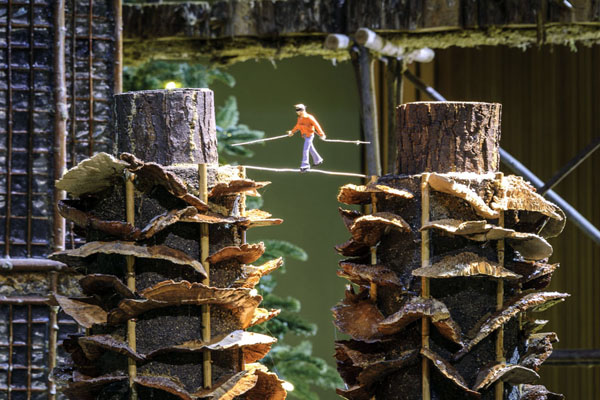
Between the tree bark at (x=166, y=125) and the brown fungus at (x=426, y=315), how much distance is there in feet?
1.94

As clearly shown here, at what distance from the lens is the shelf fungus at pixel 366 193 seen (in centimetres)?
220

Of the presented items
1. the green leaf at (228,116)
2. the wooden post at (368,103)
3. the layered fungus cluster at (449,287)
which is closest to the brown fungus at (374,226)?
the layered fungus cluster at (449,287)

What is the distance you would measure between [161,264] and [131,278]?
76 millimetres

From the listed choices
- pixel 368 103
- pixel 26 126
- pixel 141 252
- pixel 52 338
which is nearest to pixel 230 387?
pixel 141 252

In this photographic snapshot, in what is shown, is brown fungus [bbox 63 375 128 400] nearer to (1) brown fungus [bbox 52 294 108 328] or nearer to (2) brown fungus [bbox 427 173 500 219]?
(1) brown fungus [bbox 52 294 108 328]

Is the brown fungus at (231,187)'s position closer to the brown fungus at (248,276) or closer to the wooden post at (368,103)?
the brown fungus at (248,276)

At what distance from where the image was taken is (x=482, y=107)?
225cm

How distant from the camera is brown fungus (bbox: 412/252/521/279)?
2129mm

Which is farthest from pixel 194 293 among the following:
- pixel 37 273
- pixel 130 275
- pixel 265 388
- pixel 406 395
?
pixel 37 273

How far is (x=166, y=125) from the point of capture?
2248 millimetres

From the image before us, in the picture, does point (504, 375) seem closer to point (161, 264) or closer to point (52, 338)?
point (161, 264)

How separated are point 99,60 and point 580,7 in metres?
2.09

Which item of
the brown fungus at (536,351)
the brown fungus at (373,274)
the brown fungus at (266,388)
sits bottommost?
the brown fungus at (266,388)

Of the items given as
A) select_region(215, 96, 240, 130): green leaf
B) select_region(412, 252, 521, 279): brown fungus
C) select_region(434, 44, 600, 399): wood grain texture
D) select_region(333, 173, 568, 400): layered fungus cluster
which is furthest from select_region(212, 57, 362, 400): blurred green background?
select_region(412, 252, 521, 279): brown fungus
